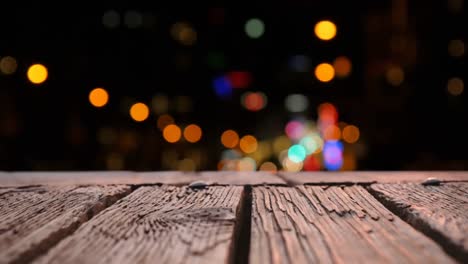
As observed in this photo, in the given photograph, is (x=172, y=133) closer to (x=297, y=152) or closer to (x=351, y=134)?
(x=297, y=152)

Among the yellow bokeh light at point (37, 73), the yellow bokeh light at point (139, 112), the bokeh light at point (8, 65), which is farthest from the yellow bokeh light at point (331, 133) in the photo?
the bokeh light at point (8, 65)

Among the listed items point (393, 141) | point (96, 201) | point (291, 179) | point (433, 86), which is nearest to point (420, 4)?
point (433, 86)

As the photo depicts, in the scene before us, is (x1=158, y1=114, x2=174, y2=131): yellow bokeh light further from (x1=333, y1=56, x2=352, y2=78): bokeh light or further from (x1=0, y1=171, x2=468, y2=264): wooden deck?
(x1=0, y1=171, x2=468, y2=264): wooden deck

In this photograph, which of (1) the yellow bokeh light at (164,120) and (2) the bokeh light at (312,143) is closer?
(1) the yellow bokeh light at (164,120)

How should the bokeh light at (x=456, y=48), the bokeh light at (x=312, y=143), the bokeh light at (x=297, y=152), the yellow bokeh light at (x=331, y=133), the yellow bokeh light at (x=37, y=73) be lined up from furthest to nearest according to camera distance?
the bokeh light at (x=297, y=152), the bokeh light at (x=312, y=143), the yellow bokeh light at (x=331, y=133), the bokeh light at (x=456, y=48), the yellow bokeh light at (x=37, y=73)

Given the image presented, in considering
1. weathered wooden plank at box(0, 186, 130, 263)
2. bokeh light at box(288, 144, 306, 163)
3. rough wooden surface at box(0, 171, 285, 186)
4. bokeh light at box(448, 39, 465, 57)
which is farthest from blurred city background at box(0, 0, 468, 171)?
weathered wooden plank at box(0, 186, 130, 263)

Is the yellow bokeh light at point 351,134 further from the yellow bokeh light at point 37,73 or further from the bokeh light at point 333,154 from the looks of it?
the yellow bokeh light at point 37,73
